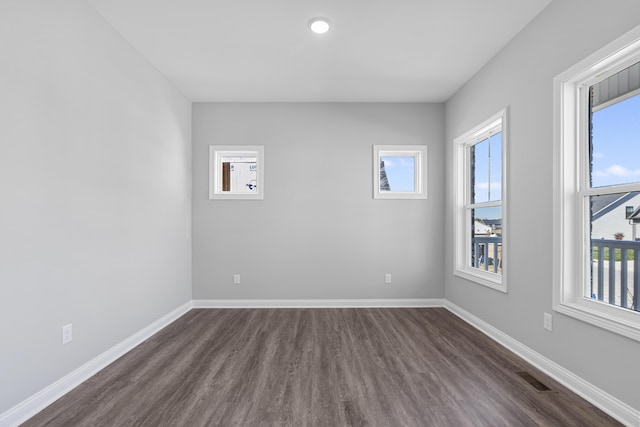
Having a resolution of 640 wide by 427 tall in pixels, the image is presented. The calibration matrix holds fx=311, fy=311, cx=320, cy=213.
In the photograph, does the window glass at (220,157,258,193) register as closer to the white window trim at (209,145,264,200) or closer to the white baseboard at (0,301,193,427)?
the white window trim at (209,145,264,200)

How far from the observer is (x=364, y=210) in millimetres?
4328

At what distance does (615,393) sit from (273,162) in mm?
3873

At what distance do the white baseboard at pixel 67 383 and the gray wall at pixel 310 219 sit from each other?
1376mm

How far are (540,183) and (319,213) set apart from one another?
256cm

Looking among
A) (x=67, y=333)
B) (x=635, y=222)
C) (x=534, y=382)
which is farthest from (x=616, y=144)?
(x=67, y=333)

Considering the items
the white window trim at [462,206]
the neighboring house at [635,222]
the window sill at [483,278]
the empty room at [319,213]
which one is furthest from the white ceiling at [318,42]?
the window sill at [483,278]

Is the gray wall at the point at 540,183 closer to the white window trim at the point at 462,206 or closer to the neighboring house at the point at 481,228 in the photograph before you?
the white window trim at the point at 462,206

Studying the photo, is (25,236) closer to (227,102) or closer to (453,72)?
(227,102)

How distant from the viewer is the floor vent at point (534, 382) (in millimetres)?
2105

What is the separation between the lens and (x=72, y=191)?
7.27 feet

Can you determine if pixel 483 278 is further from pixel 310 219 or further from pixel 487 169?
pixel 310 219

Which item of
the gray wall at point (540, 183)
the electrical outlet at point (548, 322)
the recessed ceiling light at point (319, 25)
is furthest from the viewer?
the recessed ceiling light at point (319, 25)

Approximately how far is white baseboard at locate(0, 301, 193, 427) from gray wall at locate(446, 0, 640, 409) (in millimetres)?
3469

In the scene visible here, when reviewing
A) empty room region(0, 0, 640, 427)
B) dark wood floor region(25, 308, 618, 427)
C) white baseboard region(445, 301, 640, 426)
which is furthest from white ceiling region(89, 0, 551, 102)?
dark wood floor region(25, 308, 618, 427)
